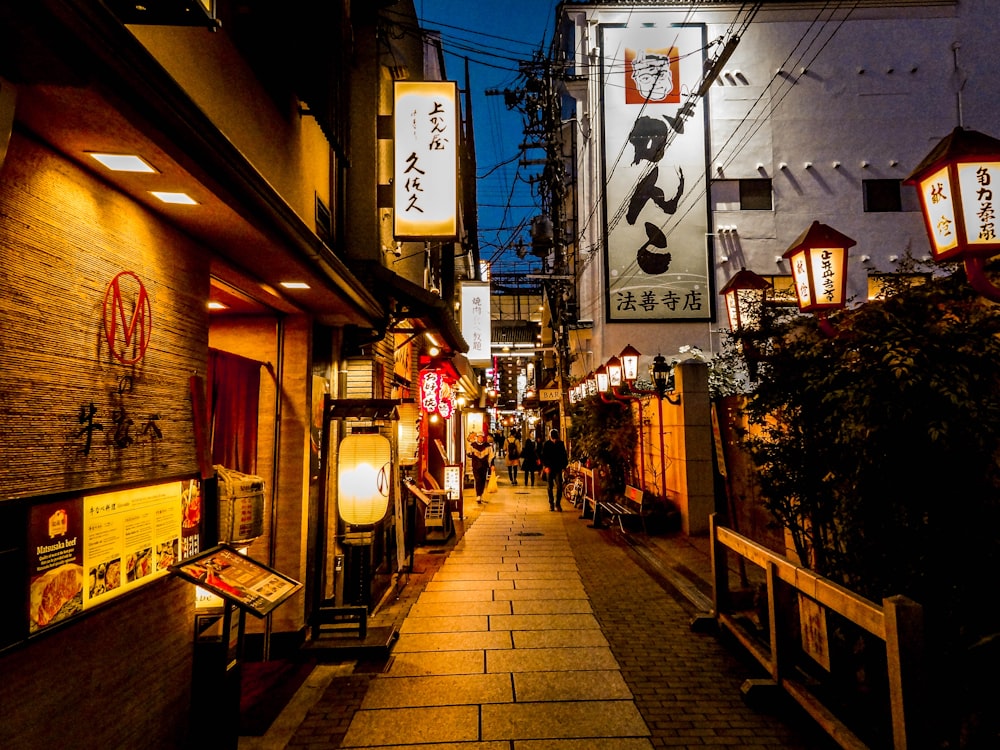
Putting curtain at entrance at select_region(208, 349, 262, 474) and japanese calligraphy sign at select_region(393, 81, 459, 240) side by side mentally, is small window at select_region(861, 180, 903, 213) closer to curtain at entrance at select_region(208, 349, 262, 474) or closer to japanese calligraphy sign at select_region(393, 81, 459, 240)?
japanese calligraphy sign at select_region(393, 81, 459, 240)

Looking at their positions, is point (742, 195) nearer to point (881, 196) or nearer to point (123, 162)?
point (881, 196)

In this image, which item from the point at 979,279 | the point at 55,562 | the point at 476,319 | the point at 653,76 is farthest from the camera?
the point at 653,76

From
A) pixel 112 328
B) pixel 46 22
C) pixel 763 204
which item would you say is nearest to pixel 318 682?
pixel 112 328

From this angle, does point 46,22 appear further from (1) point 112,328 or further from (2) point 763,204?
(2) point 763,204

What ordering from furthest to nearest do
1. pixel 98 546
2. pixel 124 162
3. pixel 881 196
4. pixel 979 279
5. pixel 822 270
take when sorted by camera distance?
pixel 881 196 < pixel 822 270 < pixel 979 279 < pixel 98 546 < pixel 124 162

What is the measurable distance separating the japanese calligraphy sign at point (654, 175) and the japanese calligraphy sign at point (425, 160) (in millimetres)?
16558

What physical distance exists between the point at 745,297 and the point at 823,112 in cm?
2234

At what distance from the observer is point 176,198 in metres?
4.25

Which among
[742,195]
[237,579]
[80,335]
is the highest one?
[742,195]

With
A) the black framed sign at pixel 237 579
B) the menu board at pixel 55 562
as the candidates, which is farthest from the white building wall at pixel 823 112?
the menu board at pixel 55 562

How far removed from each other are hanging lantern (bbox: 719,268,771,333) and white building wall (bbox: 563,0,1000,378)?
14709mm

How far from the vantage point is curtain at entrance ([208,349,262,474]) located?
670cm

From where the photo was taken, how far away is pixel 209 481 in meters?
5.45

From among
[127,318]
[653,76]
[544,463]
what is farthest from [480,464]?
[127,318]
